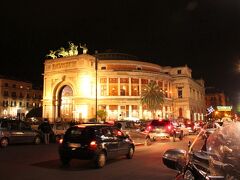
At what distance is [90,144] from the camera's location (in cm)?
1144

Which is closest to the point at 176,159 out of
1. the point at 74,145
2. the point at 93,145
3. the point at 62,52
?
the point at 93,145

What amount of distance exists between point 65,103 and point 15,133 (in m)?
54.3

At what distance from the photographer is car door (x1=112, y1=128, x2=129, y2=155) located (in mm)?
13242

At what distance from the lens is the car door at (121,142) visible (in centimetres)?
1324

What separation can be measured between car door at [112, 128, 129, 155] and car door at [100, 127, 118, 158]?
291mm

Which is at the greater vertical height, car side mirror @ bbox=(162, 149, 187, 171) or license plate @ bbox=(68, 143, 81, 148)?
car side mirror @ bbox=(162, 149, 187, 171)

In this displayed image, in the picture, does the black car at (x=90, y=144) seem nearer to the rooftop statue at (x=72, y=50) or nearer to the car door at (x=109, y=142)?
the car door at (x=109, y=142)

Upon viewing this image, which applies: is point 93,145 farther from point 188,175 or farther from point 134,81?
point 134,81

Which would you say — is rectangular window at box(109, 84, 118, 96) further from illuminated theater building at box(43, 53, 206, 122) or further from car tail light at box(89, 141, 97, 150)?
car tail light at box(89, 141, 97, 150)

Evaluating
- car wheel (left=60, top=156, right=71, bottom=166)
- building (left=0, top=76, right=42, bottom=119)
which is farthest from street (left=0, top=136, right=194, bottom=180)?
building (left=0, top=76, right=42, bottom=119)

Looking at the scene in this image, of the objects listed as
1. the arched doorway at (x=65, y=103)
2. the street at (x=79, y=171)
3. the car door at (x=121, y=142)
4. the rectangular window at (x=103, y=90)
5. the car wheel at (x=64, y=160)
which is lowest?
the street at (x=79, y=171)

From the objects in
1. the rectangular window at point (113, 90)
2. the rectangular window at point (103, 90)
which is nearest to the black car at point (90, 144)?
the rectangular window at point (103, 90)

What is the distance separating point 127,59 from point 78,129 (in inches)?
2922

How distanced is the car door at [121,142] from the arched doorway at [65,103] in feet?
196
